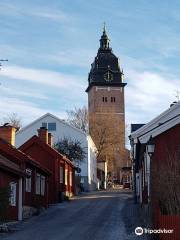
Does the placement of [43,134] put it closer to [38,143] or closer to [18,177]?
[38,143]

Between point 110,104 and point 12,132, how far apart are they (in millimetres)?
94116

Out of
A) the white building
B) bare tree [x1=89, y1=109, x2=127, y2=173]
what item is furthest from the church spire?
the white building

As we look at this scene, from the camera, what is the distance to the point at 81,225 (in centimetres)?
2623

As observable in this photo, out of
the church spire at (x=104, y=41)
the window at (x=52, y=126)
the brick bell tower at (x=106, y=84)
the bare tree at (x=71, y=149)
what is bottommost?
the bare tree at (x=71, y=149)

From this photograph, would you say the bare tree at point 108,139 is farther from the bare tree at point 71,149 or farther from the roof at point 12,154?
the roof at point 12,154

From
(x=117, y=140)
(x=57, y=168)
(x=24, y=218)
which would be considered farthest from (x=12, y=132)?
(x=117, y=140)

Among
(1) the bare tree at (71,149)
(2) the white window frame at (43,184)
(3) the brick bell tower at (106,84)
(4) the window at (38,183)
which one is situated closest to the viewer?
(4) the window at (38,183)

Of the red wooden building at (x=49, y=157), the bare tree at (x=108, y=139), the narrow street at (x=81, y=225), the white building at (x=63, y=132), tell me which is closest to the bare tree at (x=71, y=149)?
the white building at (x=63, y=132)

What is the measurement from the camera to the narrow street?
72.8 feet

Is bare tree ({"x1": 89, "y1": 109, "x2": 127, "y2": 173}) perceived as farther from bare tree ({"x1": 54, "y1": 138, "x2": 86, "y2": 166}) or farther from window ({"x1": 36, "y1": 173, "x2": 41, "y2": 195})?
window ({"x1": 36, "y1": 173, "x2": 41, "y2": 195})

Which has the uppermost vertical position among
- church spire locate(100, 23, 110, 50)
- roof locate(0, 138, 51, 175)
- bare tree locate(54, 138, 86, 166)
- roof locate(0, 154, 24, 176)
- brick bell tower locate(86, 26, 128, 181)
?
church spire locate(100, 23, 110, 50)

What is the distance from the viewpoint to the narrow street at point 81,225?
22.2 metres

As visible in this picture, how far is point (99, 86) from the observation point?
425 ft

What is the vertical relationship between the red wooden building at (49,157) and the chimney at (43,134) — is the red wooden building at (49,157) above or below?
below
